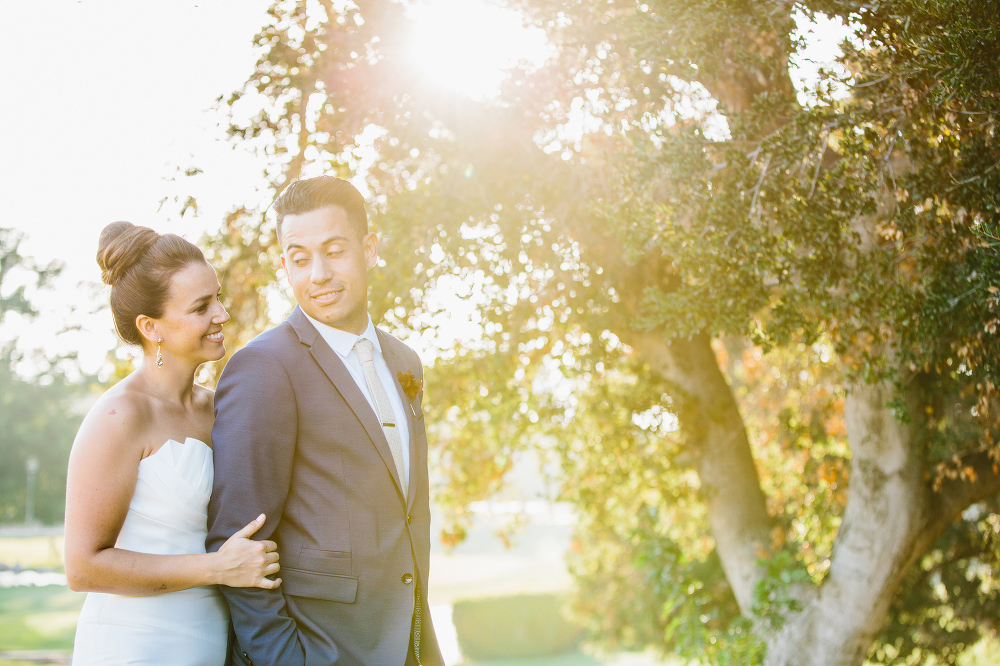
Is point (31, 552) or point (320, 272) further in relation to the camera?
point (31, 552)

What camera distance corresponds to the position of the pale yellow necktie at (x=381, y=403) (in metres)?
2.60

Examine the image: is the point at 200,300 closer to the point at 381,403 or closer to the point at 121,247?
the point at 121,247

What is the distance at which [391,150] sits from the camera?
6.30 meters

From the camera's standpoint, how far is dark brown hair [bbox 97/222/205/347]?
106 inches

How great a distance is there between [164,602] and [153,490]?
1.21 feet

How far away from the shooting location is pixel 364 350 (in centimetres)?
275

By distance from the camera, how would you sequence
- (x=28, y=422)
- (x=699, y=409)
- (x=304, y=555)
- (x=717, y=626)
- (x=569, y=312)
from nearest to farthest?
(x=304, y=555) < (x=569, y=312) < (x=699, y=409) < (x=717, y=626) < (x=28, y=422)

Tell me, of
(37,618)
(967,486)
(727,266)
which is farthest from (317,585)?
(37,618)

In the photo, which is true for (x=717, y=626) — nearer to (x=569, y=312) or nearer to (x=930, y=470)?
(x=930, y=470)

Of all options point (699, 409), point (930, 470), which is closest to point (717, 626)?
point (699, 409)

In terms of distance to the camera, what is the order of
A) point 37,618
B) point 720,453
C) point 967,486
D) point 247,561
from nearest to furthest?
point 247,561 → point 967,486 → point 720,453 → point 37,618

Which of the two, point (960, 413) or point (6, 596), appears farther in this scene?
point (6, 596)

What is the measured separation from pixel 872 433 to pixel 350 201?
5.13 m

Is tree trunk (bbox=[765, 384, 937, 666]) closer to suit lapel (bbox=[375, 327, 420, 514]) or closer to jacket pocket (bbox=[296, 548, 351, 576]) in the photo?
suit lapel (bbox=[375, 327, 420, 514])
